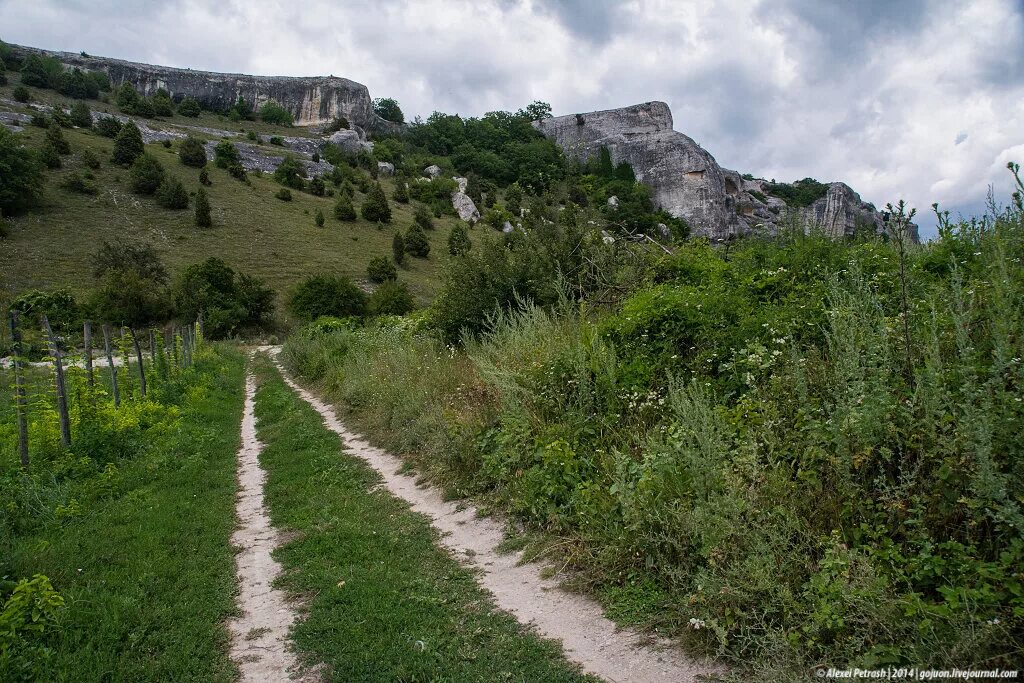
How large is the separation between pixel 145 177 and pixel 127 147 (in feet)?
31.2

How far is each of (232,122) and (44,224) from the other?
6751 cm

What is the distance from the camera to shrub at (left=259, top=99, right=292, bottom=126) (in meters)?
110

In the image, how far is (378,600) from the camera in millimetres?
4070

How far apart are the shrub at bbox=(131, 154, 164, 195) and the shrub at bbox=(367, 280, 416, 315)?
1118 inches

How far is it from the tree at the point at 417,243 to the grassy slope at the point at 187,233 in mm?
1013

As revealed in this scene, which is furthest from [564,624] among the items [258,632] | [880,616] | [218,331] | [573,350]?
[218,331]

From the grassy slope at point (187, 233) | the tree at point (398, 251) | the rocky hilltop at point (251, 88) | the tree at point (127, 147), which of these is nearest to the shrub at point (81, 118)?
the grassy slope at point (187, 233)

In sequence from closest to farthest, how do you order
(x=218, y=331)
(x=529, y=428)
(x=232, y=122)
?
(x=529, y=428), (x=218, y=331), (x=232, y=122)

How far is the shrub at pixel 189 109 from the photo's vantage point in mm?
100525

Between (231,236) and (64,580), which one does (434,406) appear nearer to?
(64,580)

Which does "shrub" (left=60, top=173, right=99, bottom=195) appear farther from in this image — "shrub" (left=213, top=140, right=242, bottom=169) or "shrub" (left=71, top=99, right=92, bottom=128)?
"shrub" (left=71, top=99, right=92, bottom=128)

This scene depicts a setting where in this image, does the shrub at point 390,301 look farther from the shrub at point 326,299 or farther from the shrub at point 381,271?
the shrub at point 381,271

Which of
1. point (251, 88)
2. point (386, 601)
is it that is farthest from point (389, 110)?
point (386, 601)

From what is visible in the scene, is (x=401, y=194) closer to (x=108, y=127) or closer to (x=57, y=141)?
(x=108, y=127)
